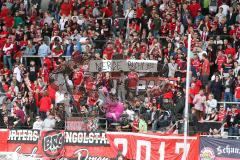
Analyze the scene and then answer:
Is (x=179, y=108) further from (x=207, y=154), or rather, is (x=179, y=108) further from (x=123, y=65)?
(x=207, y=154)

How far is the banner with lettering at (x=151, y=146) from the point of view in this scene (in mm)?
27703

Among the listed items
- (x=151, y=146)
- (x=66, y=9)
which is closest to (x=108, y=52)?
(x=66, y=9)

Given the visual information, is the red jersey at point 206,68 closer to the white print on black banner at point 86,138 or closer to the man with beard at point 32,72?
the white print on black banner at point 86,138

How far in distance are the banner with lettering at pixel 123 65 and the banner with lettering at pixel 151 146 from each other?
370cm

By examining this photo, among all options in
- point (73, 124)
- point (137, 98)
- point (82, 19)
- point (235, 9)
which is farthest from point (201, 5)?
point (73, 124)

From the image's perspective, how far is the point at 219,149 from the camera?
89.5 feet

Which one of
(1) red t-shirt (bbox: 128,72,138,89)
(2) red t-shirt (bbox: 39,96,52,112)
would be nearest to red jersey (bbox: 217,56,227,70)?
(1) red t-shirt (bbox: 128,72,138,89)

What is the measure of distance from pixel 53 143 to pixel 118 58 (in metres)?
5.02

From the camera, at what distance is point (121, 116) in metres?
30.9

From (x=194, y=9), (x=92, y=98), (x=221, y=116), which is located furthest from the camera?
(x=194, y=9)

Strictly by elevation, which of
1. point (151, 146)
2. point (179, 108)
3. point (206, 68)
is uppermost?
point (206, 68)

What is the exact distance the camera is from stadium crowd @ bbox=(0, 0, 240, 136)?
31.3 metres

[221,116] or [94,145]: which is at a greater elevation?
[221,116]

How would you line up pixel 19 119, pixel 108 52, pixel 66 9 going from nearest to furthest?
pixel 19 119 → pixel 108 52 → pixel 66 9
